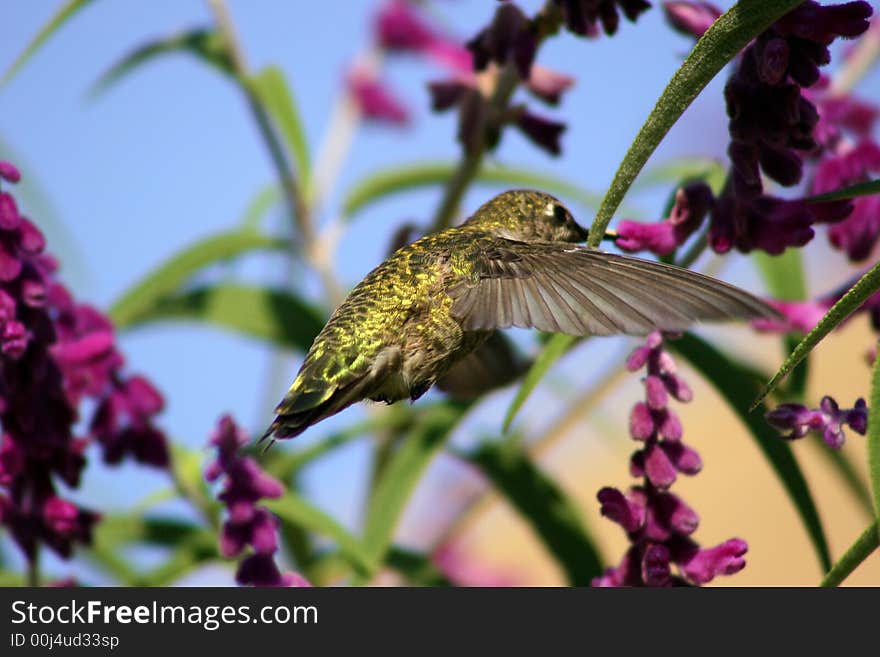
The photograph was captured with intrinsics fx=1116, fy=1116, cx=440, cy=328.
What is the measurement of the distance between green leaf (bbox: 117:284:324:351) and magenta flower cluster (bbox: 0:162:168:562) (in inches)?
15.2

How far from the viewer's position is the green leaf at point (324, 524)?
127 cm

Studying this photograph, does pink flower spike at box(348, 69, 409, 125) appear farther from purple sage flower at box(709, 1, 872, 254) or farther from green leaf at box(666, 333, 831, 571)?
purple sage flower at box(709, 1, 872, 254)

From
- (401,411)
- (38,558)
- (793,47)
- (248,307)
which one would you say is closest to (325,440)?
(401,411)

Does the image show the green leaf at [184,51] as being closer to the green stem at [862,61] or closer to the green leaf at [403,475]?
the green leaf at [403,475]

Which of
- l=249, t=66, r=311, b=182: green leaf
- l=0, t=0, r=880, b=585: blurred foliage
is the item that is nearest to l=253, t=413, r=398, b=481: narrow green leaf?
l=0, t=0, r=880, b=585: blurred foliage

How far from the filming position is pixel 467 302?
123 cm

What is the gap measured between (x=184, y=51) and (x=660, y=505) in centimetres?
117

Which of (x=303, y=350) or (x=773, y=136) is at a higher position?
(x=303, y=350)

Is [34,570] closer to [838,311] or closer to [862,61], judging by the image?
[838,311]

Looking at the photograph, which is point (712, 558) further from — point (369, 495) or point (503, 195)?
point (369, 495)

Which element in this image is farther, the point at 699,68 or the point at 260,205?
the point at 260,205

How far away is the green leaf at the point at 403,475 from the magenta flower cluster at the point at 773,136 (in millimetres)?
535

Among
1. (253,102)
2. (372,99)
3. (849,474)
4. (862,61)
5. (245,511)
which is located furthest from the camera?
(372,99)

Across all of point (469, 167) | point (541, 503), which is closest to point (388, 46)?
point (469, 167)
